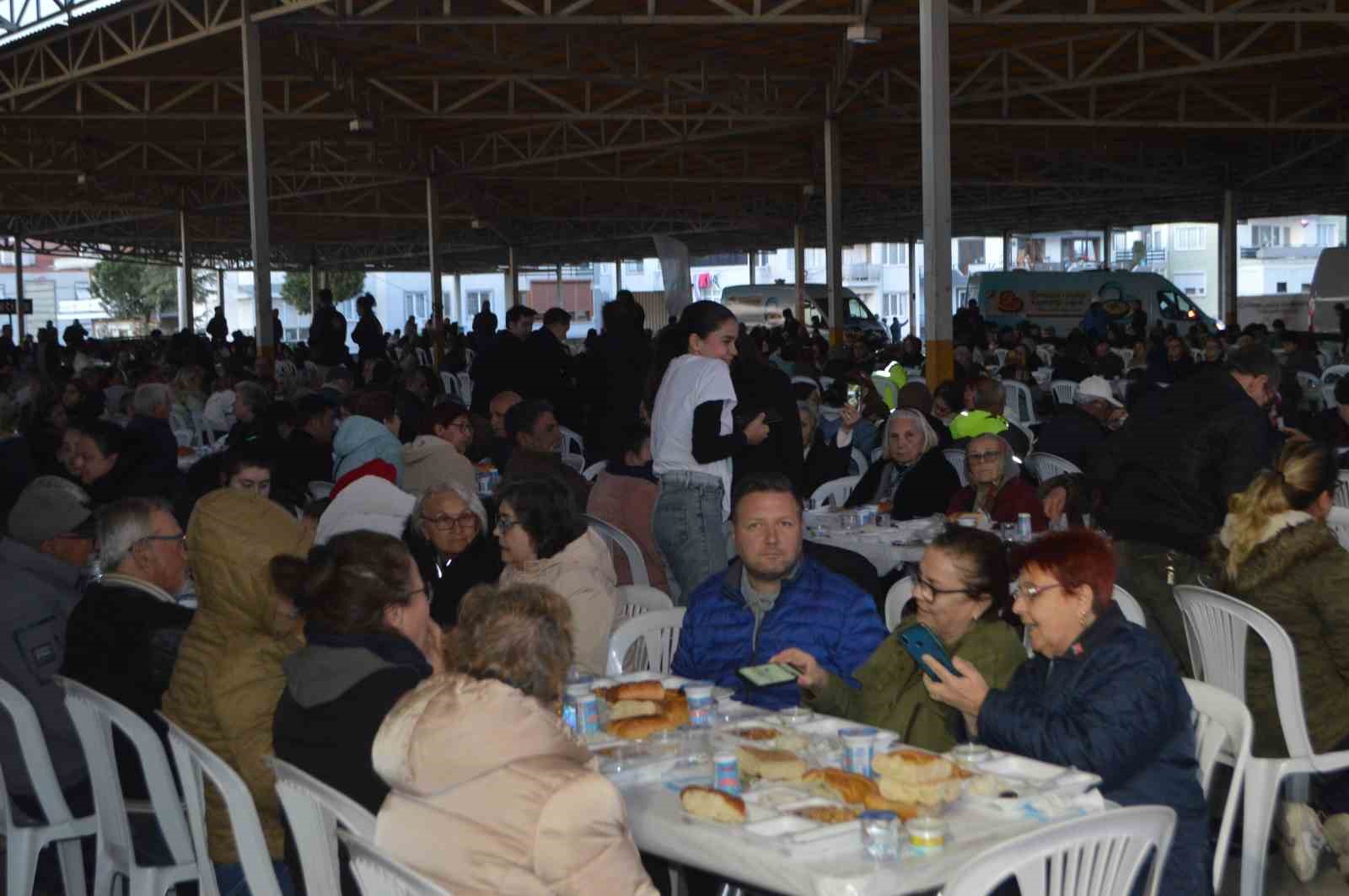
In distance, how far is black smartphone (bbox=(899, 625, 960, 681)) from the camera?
322 centimetres

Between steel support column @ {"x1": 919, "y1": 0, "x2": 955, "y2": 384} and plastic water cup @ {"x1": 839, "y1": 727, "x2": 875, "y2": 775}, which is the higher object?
steel support column @ {"x1": 919, "y1": 0, "x2": 955, "y2": 384}

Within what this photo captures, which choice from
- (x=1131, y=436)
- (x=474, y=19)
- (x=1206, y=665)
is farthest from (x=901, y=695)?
(x=474, y=19)

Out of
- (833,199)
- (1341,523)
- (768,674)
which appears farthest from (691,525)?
(833,199)

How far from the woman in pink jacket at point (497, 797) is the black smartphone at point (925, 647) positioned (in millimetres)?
958

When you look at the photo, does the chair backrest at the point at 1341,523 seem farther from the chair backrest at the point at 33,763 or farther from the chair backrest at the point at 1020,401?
the chair backrest at the point at 1020,401

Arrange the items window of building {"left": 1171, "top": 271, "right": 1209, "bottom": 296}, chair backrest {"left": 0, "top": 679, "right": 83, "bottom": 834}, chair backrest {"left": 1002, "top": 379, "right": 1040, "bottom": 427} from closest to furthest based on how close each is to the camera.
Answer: chair backrest {"left": 0, "top": 679, "right": 83, "bottom": 834} → chair backrest {"left": 1002, "top": 379, "right": 1040, "bottom": 427} → window of building {"left": 1171, "top": 271, "right": 1209, "bottom": 296}

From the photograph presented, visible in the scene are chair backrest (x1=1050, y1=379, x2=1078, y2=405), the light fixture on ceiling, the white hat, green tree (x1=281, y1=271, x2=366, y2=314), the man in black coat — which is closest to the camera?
the man in black coat

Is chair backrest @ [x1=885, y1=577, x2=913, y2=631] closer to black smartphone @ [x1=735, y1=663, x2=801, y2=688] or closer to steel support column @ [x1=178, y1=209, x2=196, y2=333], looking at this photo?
black smartphone @ [x1=735, y1=663, x2=801, y2=688]

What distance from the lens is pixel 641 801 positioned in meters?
2.93

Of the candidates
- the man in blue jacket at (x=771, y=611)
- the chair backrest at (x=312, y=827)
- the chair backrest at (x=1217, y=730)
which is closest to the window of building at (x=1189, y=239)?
the man in blue jacket at (x=771, y=611)

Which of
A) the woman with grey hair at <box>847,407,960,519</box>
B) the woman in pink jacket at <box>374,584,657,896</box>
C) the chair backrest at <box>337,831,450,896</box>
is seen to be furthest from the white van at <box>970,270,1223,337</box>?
the chair backrest at <box>337,831,450,896</box>

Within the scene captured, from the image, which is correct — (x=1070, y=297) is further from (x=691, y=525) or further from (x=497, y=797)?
(x=497, y=797)

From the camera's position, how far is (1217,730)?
330 cm

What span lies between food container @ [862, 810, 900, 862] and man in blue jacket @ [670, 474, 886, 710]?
115 centimetres
